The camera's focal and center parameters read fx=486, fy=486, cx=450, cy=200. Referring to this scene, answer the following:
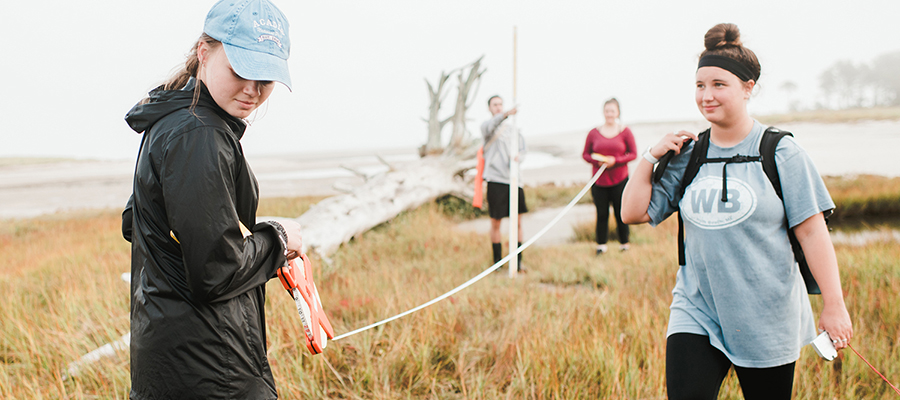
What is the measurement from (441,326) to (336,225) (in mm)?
3550

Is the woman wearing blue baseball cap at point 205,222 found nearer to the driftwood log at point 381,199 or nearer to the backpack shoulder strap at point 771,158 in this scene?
the backpack shoulder strap at point 771,158

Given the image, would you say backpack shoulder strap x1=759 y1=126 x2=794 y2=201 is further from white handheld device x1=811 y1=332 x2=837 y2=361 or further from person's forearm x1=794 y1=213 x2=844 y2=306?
white handheld device x1=811 y1=332 x2=837 y2=361

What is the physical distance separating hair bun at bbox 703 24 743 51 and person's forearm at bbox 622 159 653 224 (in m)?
0.52

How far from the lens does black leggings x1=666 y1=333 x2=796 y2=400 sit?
1.82 meters

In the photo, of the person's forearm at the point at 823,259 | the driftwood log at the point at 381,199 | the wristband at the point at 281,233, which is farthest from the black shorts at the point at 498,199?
the wristband at the point at 281,233

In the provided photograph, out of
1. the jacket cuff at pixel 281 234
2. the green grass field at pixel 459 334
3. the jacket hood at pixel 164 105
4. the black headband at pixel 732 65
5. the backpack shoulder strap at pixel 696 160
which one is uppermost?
the black headband at pixel 732 65

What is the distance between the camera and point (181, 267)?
1.35 m

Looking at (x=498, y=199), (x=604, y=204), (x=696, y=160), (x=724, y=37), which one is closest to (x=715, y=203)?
(x=696, y=160)

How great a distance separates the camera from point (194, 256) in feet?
4.00

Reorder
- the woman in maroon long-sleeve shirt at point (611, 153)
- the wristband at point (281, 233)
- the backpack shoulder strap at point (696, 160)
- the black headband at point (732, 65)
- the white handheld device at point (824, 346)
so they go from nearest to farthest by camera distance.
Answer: the wristband at point (281, 233) < the white handheld device at point (824, 346) < the black headband at point (732, 65) < the backpack shoulder strap at point (696, 160) < the woman in maroon long-sleeve shirt at point (611, 153)

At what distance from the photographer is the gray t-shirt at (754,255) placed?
69.7 inches

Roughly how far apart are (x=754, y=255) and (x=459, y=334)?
6.51 ft

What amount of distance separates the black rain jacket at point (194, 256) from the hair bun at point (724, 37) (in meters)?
1.77

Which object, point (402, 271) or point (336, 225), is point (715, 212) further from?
point (336, 225)
